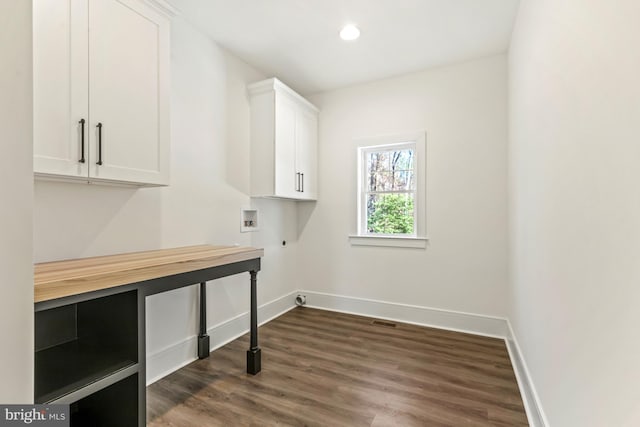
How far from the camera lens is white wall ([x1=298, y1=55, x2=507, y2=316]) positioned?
118 inches

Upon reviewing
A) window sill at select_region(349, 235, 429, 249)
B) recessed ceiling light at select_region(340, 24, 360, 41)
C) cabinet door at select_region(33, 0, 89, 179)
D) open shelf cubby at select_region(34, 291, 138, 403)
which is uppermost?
recessed ceiling light at select_region(340, 24, 360, 41)

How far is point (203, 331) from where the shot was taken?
255cm

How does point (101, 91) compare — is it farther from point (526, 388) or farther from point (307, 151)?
point (526, 388)

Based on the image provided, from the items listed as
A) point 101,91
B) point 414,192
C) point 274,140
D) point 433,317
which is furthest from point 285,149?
point 433,317

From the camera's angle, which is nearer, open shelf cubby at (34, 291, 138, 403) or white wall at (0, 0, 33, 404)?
white wall at (0, 0, 33, 404)

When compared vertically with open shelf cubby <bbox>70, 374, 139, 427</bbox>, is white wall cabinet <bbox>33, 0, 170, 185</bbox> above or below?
above

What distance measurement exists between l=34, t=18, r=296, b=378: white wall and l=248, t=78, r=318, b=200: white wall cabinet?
4.3 inches

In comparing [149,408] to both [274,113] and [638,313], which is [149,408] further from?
[274,113]

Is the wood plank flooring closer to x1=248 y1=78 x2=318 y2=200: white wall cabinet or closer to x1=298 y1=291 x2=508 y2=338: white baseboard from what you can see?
x1=298 y1=291 x2=508 y2=338: white baseboard

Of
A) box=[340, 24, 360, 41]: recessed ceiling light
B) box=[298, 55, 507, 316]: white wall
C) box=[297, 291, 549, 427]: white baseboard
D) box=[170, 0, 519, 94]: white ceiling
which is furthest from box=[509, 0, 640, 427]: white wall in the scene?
box=[340, 24, 360, 41]: recessed ceiling light

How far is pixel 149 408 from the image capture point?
1.88 m

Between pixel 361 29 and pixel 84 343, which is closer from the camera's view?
pixel 84 343

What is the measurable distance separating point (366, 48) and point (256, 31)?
989 mm

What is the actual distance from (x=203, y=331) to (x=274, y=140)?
184cm
